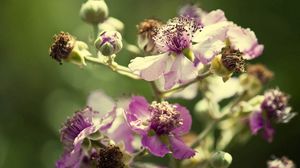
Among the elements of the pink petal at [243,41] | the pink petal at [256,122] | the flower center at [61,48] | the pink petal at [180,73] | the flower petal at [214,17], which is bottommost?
the flower center at [61,48]

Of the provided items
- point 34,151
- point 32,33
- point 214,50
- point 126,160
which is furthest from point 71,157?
point 32,33

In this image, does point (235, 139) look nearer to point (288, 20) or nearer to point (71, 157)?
point (71, 157)

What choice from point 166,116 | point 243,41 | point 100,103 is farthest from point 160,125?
point 243,41

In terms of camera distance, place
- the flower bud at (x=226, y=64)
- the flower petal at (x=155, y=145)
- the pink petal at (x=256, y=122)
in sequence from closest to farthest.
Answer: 1. the flower petal at (x=155, y=145)
2. the flower bud at (x=226, y=64)
3. the pink petal at (x=256, y=122)

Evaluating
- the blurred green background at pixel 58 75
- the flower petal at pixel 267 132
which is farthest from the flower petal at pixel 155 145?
the blurred green background at pixel 58 75

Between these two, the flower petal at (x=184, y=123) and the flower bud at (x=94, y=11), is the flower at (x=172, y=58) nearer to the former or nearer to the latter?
the flower petal at (x=184, y=123)

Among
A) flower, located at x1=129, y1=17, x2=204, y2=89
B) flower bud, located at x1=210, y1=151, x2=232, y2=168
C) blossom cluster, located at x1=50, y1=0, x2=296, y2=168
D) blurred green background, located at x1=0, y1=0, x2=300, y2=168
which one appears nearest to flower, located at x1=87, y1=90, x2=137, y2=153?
blossom cluster, located at x1=50, y1=0, x2=296, y2=168

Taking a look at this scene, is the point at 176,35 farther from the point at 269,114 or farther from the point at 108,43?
the point at 269,114
